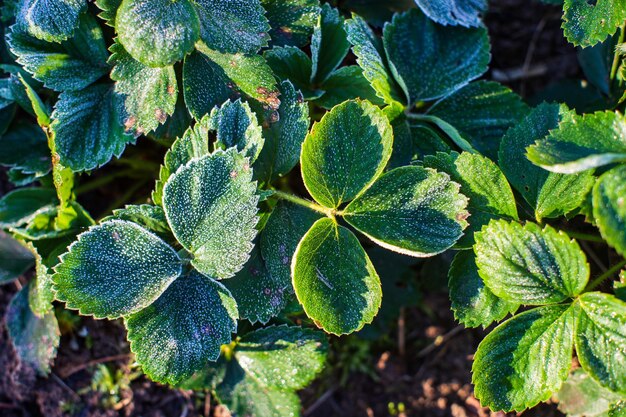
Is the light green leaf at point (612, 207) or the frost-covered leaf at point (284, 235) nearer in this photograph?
the light green leaf at point (612, 207)

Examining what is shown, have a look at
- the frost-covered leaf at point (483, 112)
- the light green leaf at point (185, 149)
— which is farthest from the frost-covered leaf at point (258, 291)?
the frost-covered leaf at point (483, 112)

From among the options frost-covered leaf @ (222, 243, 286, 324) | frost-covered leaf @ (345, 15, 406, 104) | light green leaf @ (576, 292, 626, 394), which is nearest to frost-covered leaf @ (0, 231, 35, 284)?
frost-covered leaf @ (222, 243, 286, 324)

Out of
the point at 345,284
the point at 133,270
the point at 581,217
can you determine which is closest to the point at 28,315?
the point at 133,270

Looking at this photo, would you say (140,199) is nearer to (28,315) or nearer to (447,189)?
(28,315)

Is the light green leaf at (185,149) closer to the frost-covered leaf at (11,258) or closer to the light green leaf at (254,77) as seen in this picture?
the light green leaf at (254,77)

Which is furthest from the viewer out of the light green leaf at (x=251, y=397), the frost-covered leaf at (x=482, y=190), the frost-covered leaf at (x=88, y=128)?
the light green leaf at (x=251, y=397)

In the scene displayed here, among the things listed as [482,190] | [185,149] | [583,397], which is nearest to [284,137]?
[185,149]

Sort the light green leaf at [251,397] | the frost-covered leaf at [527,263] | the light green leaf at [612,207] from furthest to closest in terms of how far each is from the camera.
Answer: the light green leaf at [251,397]
the frost-covered leaf at [527,263]
the light green leaf at [612,207]

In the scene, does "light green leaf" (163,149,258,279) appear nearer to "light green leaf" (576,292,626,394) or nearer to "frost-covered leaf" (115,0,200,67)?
"frost-covered leaf" (115,0,200,67)
